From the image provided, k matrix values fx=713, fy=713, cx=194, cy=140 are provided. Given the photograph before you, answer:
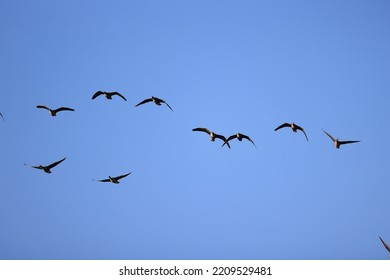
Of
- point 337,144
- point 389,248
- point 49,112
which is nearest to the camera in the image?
point 389,248

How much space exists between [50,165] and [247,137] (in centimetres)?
1558

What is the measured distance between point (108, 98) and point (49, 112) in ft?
18.8

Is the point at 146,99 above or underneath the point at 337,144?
above

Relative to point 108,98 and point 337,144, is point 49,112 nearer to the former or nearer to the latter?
point 108,98

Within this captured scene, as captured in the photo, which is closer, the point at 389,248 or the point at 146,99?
the point at 389,248

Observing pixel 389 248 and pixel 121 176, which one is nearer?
pixel 389 248

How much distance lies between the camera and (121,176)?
5600 centimetres
